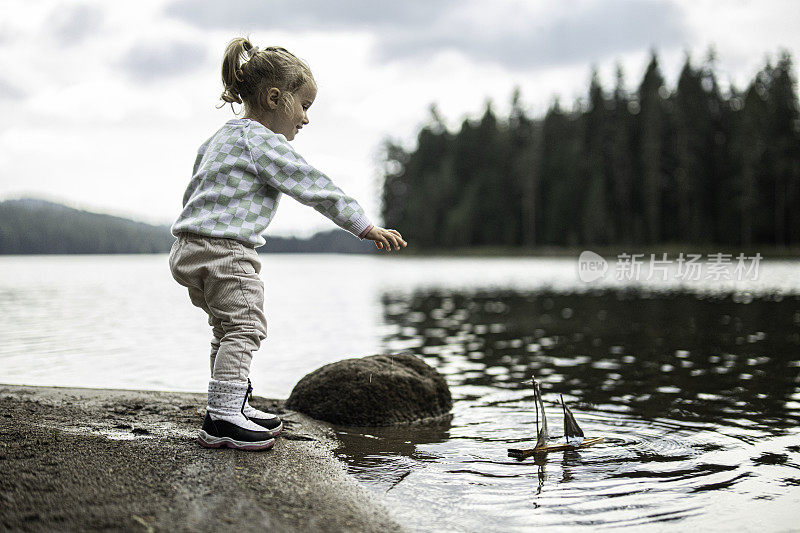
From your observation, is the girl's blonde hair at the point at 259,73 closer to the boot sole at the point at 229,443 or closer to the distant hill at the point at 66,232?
the boot sole at the point at 229,443

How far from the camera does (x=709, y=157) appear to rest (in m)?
52.3

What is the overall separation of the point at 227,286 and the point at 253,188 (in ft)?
1.60

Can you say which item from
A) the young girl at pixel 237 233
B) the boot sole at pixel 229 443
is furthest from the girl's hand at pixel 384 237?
the boot sole at pixel 229 443

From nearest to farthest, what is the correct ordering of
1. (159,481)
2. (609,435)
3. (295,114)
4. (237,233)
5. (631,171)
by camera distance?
(159,481) → (237,233) → (295,114) → (609,435) → (631,171)

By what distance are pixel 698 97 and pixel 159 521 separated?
54.8 metres

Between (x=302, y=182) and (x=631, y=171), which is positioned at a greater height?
(x=631, y=171)

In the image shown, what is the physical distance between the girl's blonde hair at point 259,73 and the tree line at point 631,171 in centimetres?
4773

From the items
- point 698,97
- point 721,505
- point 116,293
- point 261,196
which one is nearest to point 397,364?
point 261,196

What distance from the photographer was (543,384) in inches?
270

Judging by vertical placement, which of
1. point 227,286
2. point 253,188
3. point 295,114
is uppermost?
point 295,114

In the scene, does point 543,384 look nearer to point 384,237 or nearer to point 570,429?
point 570,429

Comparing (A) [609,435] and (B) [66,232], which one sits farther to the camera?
(B) [66,232]

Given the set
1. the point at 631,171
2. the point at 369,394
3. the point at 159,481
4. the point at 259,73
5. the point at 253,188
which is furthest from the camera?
the point at 631,171

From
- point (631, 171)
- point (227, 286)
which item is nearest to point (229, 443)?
point (227, 286)
